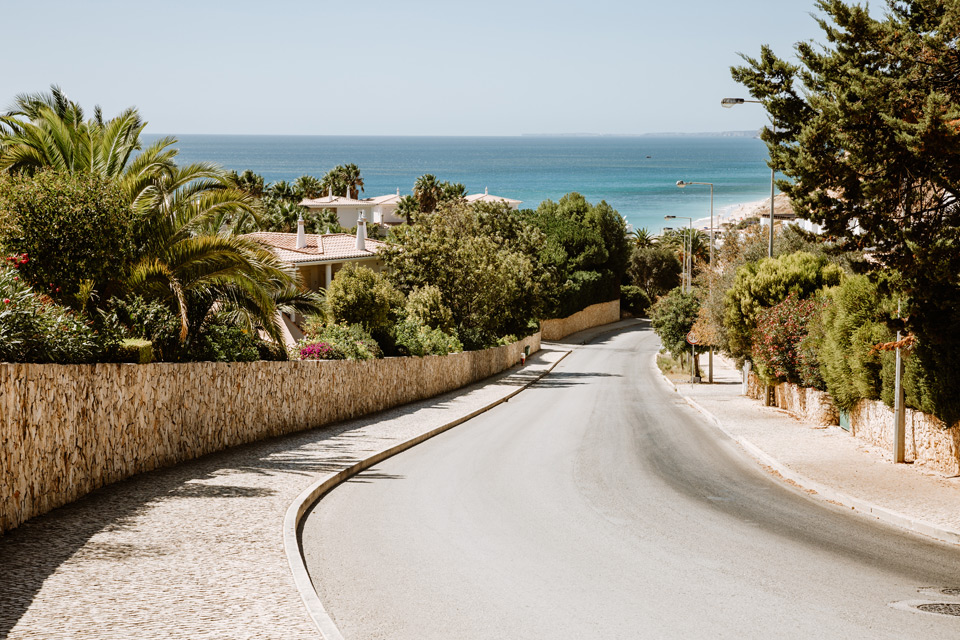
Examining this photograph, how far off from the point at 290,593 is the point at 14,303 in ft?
20.4

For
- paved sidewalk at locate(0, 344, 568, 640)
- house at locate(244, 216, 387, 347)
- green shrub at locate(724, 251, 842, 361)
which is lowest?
paved sidewalk at locate(0, 344, 568, 640)

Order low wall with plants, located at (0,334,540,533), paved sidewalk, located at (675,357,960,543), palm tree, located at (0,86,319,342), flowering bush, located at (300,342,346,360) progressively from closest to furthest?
low wall with plants, located at (0,334,540,533)
paved sidewalk, located at (675,357,960,543)
palm tree, located at (0,86,319,342)
flowering bush, located at (300,342,346,360)

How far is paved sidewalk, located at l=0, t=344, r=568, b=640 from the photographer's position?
735cm

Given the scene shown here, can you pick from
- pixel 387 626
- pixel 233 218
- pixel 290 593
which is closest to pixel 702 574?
pixel 387 626

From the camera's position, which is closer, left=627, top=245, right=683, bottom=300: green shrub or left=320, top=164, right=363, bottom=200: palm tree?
left=627, top=245, right=683, bottom=300: green shrub

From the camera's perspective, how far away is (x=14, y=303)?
38.1ft

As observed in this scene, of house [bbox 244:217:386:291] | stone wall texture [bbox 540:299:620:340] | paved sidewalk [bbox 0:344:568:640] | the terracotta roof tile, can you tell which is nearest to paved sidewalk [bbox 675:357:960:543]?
paved sidewalk [bbox 0:344:568:640]

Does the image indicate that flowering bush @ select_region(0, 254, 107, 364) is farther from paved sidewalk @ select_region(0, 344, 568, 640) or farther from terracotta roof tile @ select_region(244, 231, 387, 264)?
terracotta roof tile @ select_region(244, 231, 387, 264)

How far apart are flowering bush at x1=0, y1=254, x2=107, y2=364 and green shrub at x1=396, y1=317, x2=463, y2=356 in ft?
67.0

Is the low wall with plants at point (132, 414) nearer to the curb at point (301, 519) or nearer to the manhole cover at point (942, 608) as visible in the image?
the curb at point (301, 519)

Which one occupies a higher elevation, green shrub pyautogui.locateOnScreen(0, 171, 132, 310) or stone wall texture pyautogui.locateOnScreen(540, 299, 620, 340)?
green shrub pyautogui.locateOnScreen(0, 171, 132, 310)

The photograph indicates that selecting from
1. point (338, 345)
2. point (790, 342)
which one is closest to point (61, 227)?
point (338, 345)

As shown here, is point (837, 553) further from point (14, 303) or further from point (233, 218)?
point (233, 218)

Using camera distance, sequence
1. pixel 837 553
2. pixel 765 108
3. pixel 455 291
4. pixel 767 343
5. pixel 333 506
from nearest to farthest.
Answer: pixel 837 553
pixel 333 506
pixel 765 108
pixel 767 343
pixel 455 291
